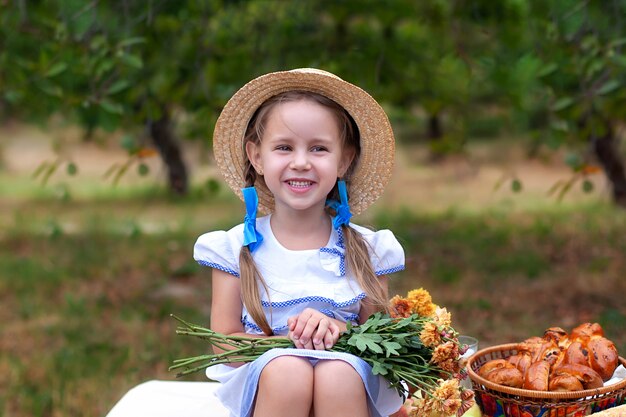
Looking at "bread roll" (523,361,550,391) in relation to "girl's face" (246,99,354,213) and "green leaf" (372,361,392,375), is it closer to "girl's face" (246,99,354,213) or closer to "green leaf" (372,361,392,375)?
"green leaf" (372,361,392,375)

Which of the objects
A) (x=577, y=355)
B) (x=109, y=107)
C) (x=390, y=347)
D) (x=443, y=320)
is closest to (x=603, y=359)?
(x=577, y=355)

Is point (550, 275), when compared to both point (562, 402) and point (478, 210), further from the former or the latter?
point (562, 402)

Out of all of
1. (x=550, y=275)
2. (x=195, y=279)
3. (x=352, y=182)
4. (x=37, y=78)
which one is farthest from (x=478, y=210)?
(x=352, y=182)

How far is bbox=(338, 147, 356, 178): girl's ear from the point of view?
2633mm

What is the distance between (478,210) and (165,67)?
448 centimetres

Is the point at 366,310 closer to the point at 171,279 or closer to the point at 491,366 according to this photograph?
the point at 491,366

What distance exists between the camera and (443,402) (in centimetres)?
217

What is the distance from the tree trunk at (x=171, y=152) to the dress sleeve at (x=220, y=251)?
5448mm

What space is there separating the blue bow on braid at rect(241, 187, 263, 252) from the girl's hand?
33cm

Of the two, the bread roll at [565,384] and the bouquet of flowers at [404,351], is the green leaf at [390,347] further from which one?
the bread roll at [565,384]

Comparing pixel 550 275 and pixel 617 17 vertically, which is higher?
pixel 617 17

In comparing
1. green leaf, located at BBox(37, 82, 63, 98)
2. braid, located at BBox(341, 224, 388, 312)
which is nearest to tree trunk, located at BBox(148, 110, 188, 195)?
green leaf, located at BBox(37, 82, 63, 98)

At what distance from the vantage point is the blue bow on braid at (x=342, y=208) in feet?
8.57

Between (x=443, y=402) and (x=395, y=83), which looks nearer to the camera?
(x=443, y=402)
